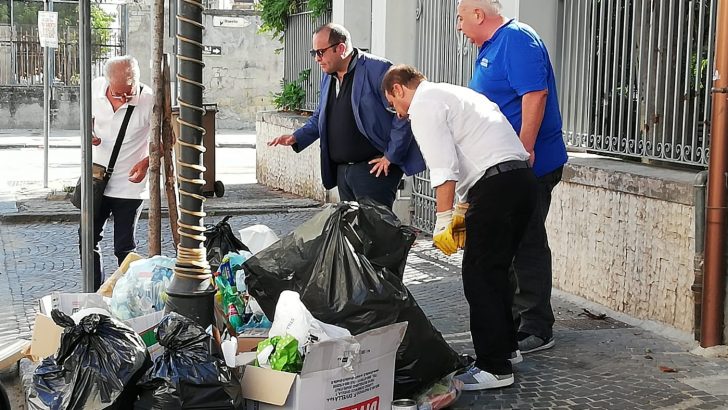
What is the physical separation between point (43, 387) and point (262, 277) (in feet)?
3.61

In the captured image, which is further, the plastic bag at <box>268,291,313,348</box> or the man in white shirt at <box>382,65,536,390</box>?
the man in white shirt at <box>382,65,536,390</box>

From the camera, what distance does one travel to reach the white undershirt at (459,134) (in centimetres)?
460

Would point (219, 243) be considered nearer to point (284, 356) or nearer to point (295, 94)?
point (284, 356)

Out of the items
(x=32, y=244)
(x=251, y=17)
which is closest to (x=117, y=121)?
(x=32, y=244)

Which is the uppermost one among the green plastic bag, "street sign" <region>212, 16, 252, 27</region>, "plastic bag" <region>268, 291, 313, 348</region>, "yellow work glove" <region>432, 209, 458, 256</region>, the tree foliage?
"street sign" <region>212, 16, 252, 27</region>

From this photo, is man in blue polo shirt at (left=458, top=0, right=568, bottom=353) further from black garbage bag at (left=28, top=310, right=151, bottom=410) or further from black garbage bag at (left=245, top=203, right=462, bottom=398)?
black garbage bag at (left=28, top=310, right=151, bottom=410)

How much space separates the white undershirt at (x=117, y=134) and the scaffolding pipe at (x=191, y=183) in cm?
194

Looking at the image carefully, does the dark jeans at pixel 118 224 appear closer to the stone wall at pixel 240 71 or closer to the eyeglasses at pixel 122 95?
the eyeglasses at pixel 122 95

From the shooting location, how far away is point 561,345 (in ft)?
18.7

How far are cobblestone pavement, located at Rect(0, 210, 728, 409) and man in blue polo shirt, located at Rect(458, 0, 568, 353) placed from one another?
268 millimetres

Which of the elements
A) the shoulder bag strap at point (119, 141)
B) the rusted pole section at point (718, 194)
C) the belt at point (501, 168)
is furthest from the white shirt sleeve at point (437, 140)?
the shoulder bag strap at point (119, 141)

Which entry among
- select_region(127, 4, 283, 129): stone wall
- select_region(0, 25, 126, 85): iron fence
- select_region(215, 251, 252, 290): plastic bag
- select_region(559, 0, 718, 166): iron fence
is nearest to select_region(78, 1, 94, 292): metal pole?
select_region(215, 251, 252, 290): plastic bag

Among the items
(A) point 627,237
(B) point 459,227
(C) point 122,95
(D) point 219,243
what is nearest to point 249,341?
(D) point 219,243

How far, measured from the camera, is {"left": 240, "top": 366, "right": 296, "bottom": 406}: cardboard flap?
12.8ft
